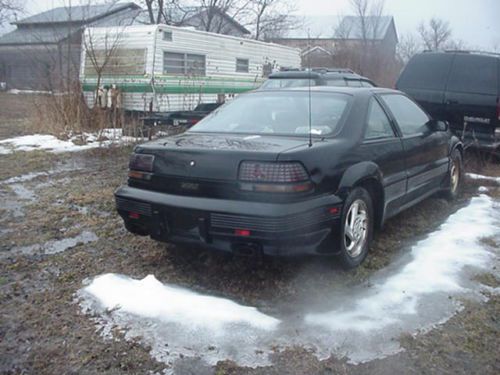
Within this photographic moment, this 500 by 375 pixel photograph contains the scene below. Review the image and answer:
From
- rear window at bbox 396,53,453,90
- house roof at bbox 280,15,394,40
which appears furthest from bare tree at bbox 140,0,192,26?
rear window at bbox 396,53,453,90

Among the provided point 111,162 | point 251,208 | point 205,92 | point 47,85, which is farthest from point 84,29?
point 251,208

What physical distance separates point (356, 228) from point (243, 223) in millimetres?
1123

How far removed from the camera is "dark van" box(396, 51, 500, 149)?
8.18 meters

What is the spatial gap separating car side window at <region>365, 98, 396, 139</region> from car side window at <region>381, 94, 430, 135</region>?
8.4 inches

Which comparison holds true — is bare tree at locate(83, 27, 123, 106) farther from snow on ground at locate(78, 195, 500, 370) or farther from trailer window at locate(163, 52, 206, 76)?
snow on ground at locate(78, 195, 500, 370)

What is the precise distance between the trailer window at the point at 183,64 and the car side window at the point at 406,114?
9309 millimetres

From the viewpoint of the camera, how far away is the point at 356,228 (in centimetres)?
408

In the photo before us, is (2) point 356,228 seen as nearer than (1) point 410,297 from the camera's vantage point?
No

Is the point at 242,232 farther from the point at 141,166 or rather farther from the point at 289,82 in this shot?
the point at 289,82

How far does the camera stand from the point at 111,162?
30.0 ft

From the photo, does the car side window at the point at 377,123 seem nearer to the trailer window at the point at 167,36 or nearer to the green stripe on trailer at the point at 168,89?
the green stripe on trailer at the point at 168,89

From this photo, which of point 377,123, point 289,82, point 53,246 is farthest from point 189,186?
point 289,82

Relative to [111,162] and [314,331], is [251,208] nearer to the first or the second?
[314,331]

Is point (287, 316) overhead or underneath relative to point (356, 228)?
underneath
